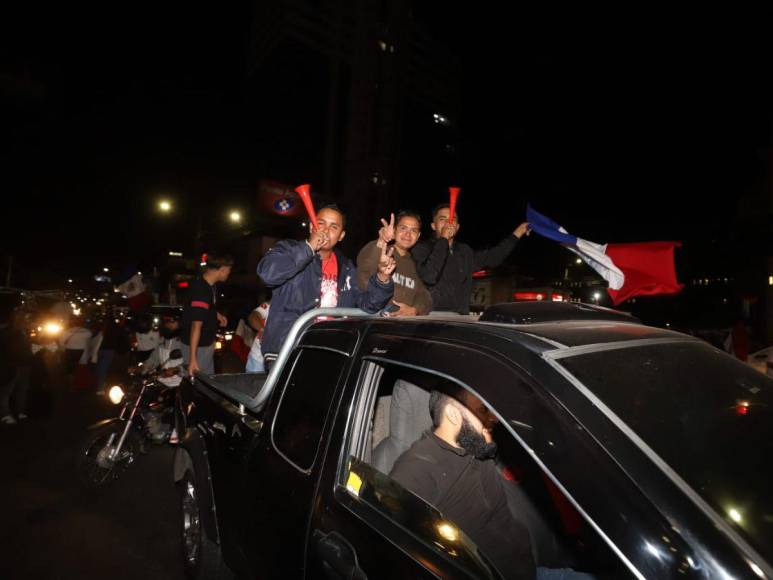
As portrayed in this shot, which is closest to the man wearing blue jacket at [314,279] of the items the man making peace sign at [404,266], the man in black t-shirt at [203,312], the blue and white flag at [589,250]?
the man making peace sign at [404,266]

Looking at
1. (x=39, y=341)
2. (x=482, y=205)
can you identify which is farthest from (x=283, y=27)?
(x=39, y=341)

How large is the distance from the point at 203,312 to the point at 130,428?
4.74 feet

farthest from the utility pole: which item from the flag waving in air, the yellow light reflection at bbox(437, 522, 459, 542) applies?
the yellow light reflection at bbox(437, 522, 459, 542)

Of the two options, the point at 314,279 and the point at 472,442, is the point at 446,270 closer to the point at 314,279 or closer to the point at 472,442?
the point at 314,279

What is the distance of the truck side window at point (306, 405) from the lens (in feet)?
5.65

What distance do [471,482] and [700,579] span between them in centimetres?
90

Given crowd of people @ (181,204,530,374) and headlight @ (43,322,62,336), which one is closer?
crowd of people @ (181,204,530,374)

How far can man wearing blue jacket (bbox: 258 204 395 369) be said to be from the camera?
2951 millimetres

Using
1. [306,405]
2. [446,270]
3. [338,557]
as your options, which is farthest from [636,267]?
[338,557]

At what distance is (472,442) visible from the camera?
5.45 ft

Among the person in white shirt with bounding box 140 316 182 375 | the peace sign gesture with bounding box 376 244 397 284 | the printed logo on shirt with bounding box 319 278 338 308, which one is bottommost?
the person in white shirt with bounding box 140 316 182 375

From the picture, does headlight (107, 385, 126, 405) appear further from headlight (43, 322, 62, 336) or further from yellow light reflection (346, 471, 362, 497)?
headlight (43, 322, 62, 336)

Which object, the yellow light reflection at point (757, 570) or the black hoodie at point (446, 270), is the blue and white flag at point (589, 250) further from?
the yellow light reflection at point (757, 570)

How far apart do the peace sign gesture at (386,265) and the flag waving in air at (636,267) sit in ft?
6.66
